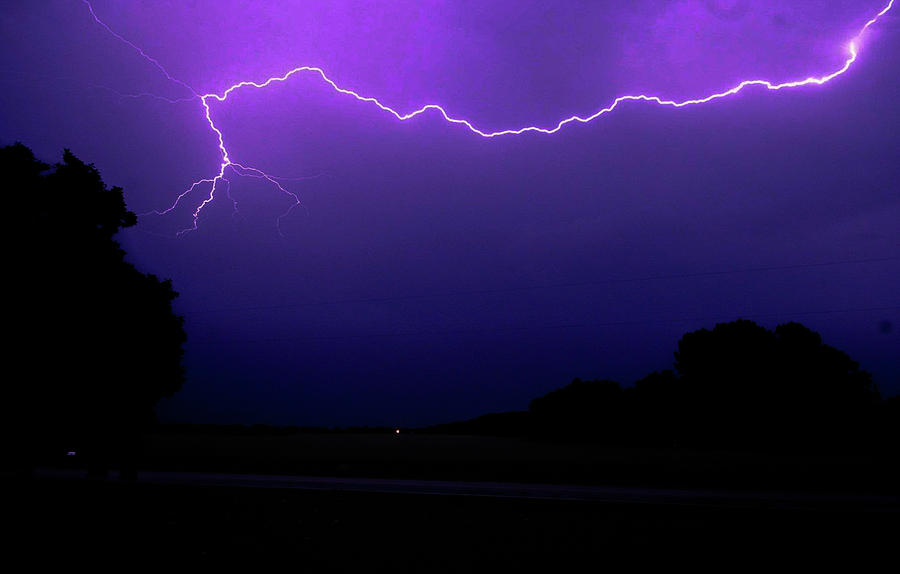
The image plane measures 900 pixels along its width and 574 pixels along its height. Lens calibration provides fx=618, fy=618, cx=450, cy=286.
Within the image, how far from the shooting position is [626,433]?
66.2 m

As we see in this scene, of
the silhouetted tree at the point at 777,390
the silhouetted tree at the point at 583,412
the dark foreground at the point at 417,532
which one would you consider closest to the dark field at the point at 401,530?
the dark foreground at the point at 417,532

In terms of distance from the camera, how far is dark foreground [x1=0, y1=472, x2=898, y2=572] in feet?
22.7

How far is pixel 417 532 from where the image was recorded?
8805 mm

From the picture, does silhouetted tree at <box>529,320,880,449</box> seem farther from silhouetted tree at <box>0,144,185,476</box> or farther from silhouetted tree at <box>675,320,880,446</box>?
silhouetted tree at <box>0,144,185,476</box>

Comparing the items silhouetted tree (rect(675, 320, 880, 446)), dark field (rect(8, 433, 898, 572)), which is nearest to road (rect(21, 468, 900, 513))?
dark field (rect(8, 433, 898, 572))

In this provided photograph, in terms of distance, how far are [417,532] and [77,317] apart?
361 inches

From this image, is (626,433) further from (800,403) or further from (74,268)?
(74,268)

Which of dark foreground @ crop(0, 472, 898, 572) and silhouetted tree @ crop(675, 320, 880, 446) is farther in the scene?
silhouetted tree @ crop(675, 320, 880, 446)

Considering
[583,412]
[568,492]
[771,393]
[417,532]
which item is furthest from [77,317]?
[583,412]

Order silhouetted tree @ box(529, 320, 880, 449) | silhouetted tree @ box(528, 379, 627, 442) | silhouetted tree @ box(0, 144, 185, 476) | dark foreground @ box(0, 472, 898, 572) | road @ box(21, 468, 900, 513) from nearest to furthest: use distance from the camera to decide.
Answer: dark foreground @ box(0, 472, 898, 572) → road @ box(21, 468, 900, 513) → silhouetted tree @ box(0, 144, 185, 476) → silhouetted tree @ box(529, 320, 880, 449) → silhouetted tree @ box(528, 379, 627, 442)

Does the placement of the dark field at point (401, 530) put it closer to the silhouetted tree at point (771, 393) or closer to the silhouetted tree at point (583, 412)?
the silhouetted tree at point (771, 393)

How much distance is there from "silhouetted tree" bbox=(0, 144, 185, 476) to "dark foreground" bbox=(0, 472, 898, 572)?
1.75 m

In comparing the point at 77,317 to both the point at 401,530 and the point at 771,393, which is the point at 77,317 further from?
the point at 771,393

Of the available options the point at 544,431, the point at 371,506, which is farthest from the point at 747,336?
the point at 371,506
